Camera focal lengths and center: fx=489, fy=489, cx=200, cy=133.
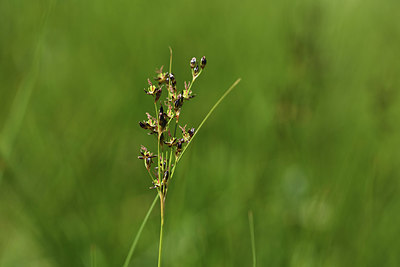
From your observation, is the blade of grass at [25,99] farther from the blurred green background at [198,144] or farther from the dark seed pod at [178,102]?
the dark seed pod at [178,102]

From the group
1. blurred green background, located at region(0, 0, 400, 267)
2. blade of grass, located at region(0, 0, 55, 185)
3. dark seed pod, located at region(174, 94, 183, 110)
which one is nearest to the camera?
dark seed pod, located at region(174, 94, 183, 110)

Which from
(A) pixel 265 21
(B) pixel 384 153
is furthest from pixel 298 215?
(A) pixel 265 21

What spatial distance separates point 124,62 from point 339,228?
5.31 ft

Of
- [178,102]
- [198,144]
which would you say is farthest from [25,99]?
[198,144]

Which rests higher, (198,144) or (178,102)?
(198,144)

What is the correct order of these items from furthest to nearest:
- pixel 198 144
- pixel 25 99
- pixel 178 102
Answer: pixel 198 144 → pixel 25 99 → pixel 178 102

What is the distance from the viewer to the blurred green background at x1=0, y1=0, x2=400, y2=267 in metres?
1.59

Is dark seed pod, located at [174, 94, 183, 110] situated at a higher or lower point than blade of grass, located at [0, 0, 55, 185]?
lower

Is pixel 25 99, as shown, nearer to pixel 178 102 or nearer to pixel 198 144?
pixel 178 102

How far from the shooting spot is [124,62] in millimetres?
2840

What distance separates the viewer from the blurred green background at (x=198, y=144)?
1.59 m

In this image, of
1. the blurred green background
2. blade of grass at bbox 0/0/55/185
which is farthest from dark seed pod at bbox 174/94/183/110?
blade of grass at bbox 0/0/55/185

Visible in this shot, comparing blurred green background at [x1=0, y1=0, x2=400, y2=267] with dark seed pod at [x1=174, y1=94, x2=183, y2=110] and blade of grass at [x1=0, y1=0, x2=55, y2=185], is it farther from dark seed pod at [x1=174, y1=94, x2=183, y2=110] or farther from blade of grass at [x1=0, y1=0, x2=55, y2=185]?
dark seed pod at [x1=174, y1=94, x2=183, y2=110]

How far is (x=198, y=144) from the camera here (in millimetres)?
2307
